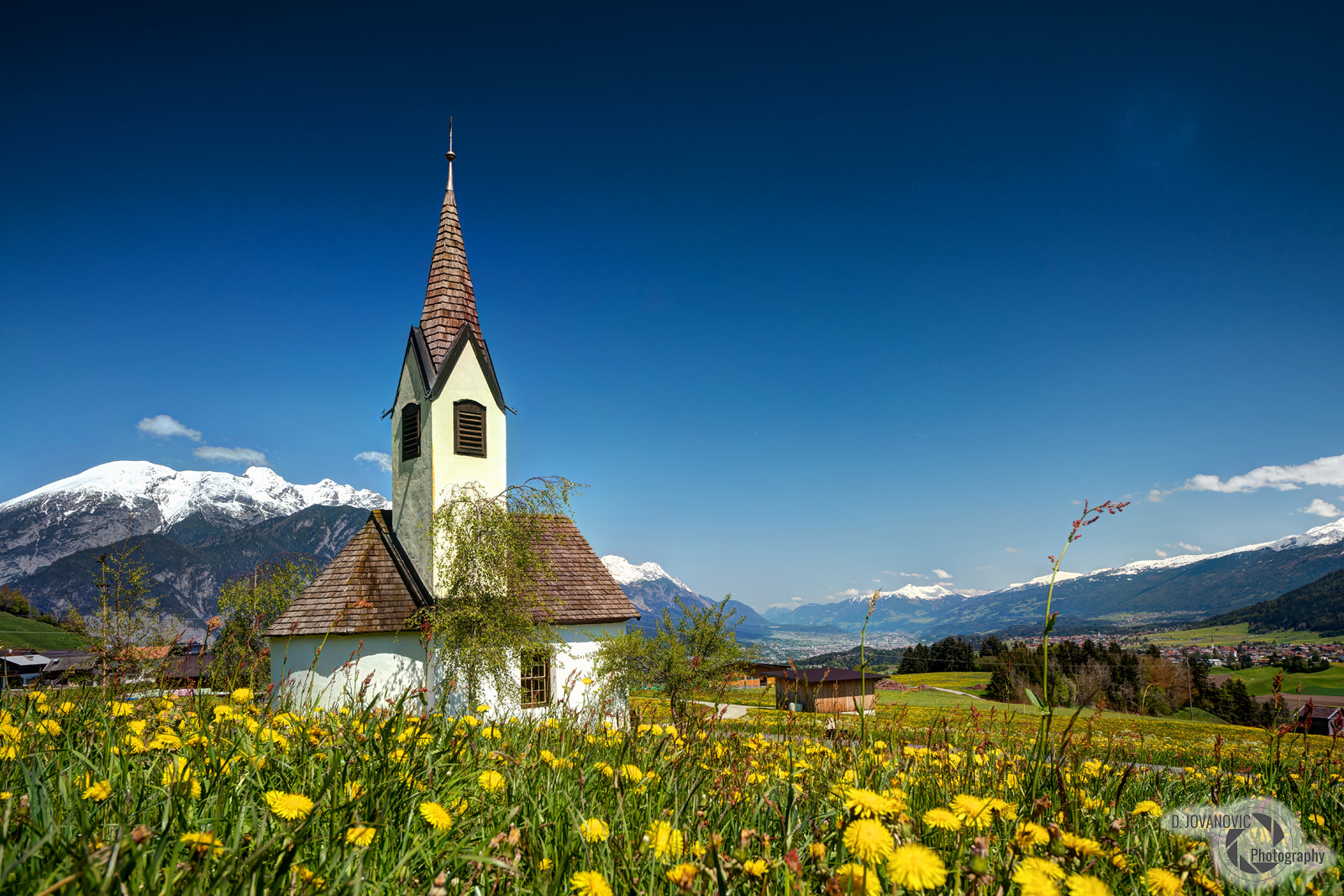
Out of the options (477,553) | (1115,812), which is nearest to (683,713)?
(1115,812)

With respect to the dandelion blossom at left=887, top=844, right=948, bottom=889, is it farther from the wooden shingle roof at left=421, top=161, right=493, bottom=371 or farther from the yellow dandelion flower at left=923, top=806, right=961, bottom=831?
the wooden shingle roof at left=421, top=161, right=493, bottom=371

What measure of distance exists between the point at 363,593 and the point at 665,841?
22.5m

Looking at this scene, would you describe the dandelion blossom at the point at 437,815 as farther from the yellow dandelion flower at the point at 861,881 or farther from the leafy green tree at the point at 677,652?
the leafy green tree at the point at 677,652

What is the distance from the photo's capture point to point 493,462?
23781 millimetres

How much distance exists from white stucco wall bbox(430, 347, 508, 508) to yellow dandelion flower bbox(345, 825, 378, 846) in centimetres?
2147

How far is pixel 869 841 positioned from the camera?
1.56m

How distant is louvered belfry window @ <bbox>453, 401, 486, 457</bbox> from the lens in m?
23.2

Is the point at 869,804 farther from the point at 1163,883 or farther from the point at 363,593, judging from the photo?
the point at 363,593

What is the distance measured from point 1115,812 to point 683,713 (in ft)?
8.12

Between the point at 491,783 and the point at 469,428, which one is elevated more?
the point at 469,428

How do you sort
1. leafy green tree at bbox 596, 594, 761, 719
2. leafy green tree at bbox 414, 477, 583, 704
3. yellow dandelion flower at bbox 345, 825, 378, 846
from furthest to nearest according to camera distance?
1. leafy green tree at bbox 596, 594, 761, 719
2. leafy green tree at bbox 414, 477, 583, 704
3. yellow dandelion flower at bbox 345, 825, 378, 846

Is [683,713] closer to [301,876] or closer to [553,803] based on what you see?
[553,803]

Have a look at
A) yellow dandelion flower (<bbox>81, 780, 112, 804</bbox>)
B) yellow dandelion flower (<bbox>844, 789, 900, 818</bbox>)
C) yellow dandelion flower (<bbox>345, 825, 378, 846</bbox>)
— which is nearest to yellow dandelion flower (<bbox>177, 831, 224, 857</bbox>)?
yellow dandelion flower (<bbox>345, 825, 378, 846</bbox>)

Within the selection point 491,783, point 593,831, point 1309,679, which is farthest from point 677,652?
point 1309,679
